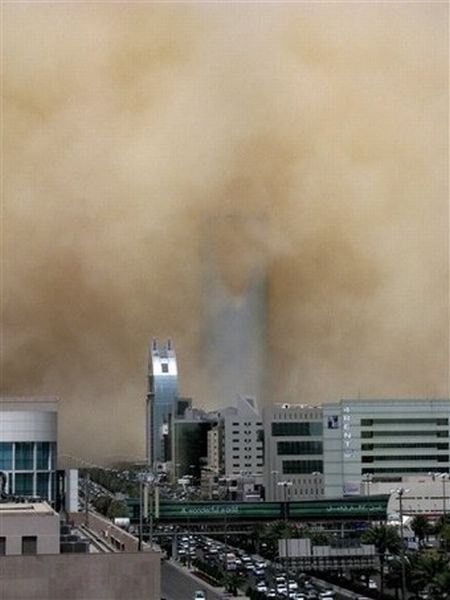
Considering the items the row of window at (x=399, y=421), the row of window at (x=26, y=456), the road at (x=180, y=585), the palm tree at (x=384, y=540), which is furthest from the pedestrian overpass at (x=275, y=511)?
the row of window at (x=26, y=456)

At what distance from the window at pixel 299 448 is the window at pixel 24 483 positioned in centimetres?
2454

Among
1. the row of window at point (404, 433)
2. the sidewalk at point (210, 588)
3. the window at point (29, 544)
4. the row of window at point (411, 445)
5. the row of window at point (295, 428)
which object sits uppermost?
the row of window at point (295, 428)

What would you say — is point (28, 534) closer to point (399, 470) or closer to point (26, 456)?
point (26, 456)

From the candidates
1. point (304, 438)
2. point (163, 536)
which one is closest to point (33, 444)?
point (163, 536)

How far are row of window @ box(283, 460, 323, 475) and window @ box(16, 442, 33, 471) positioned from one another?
2402cm

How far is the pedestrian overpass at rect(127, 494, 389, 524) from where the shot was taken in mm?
28547

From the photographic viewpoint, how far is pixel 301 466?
39.8 m

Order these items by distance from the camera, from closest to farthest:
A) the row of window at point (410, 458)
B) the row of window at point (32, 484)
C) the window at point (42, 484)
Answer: the row of window at point (32, 484)
the window at point (42, 484)
the row of window at point (410, 458)

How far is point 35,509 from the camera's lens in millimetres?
8719

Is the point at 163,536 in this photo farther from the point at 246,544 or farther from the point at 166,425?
the point at 166,425

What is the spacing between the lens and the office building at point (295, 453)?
3912 cm

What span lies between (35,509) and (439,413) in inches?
1107

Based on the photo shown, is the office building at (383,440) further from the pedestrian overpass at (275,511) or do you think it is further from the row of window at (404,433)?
the pedestrian overpass at (275,511)

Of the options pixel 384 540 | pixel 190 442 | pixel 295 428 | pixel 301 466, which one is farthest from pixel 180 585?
pixel 190 442
